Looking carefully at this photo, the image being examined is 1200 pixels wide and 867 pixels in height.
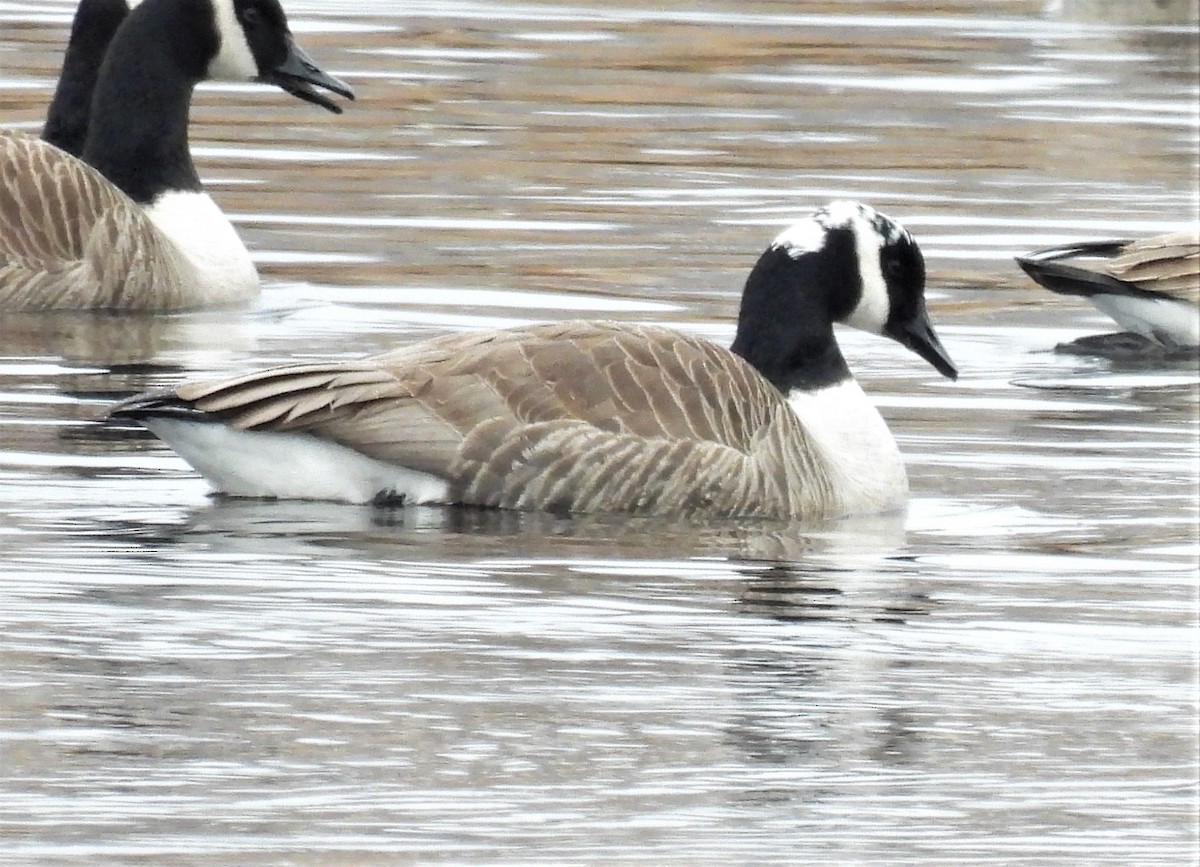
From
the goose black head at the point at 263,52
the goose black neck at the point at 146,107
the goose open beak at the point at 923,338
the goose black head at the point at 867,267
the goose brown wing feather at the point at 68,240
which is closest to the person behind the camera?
the goose black head at the point at 867,267

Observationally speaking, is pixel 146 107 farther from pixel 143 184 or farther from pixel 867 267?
pixel 867 267

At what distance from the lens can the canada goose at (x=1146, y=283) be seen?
44.2 ft

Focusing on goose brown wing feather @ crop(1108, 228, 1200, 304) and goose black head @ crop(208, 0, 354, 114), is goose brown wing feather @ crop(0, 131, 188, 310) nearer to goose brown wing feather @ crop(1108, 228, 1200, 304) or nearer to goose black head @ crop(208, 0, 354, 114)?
goose black head @ crop(208, 0, 354, 114)

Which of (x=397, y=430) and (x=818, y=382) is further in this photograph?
(x=818, y=382)

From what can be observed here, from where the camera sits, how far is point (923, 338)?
36.1 feet

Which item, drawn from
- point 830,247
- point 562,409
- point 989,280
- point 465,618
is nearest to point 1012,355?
point 989,280

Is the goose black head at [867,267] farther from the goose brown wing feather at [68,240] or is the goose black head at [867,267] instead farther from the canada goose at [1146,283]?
the goose brown wing feather at [68,240]

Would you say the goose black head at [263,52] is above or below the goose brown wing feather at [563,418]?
above

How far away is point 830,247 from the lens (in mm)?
10578

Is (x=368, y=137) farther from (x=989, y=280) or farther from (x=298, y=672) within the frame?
(x=298, y=672)

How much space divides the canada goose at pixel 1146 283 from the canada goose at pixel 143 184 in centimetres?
356

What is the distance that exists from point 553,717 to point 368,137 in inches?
503

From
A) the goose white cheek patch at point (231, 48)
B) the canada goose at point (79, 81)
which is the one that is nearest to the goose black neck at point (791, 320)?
the goose white cheek patch at point (231, 48)

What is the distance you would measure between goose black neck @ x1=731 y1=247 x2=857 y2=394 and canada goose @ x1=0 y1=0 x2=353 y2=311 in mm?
4524
